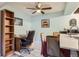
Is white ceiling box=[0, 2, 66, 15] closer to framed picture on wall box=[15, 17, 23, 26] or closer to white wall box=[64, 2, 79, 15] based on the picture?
white wall box=[64, 2, 79, 15]

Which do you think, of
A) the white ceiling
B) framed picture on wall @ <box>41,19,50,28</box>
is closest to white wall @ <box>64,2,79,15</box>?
the white ceiling

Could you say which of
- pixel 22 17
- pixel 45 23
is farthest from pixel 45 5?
pixel 22 17

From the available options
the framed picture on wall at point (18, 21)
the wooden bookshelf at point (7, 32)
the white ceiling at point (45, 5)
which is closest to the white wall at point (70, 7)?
the white ceiling at point (45, 5)

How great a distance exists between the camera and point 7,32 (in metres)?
1.88

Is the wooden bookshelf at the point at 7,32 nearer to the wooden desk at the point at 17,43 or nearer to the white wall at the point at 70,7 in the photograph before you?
the wooden desk at the point at 17,43

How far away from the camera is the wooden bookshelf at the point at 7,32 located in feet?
6.09

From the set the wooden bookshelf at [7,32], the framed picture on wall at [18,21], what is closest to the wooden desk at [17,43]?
the wooden bookshelf at [7,32]

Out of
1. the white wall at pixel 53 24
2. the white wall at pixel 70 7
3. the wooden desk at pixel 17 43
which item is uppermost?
the white wall at pixel 70 7

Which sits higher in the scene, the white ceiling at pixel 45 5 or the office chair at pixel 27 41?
the white ceiling at pixel 45 5

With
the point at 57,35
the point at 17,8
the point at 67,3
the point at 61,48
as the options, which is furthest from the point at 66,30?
the point at 17,8

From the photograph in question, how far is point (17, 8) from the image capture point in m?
1.89

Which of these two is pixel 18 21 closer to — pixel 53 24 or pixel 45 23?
pixel 45 23

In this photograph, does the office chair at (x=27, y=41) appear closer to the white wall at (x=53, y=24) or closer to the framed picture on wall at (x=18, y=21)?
the white wall at (x=53, y=24)

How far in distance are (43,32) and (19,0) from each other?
2.05 ft
